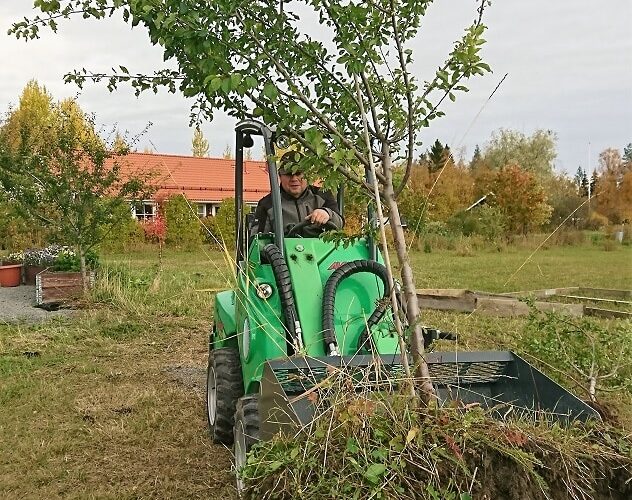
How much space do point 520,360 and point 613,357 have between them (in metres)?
2.01

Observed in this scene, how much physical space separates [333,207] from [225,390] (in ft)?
4.77

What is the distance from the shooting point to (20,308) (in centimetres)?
1088

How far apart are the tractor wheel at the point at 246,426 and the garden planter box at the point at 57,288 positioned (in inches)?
319

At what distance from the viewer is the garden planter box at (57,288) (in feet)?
36.4

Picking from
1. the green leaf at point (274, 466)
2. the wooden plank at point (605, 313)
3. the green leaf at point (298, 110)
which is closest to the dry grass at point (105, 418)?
the green leaf at point (274, 466)

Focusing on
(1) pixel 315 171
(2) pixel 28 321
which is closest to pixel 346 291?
(1) pixel 315 171

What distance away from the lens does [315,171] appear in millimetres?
2840

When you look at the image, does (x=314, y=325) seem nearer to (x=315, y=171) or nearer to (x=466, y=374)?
(x=466, y=374)

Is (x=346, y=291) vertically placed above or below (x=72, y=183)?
below

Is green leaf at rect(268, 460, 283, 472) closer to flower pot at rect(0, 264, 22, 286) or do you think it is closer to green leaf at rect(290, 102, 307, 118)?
green leaf at rect(290, 102, 307, 118)

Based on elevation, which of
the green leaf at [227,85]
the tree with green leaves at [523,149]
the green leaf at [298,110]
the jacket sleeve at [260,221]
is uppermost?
the tree with green leaves at [523,149]

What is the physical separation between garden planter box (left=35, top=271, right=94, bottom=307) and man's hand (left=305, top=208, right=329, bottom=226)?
301 inches

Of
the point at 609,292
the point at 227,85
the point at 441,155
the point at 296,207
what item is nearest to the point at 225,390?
the point at 296,207

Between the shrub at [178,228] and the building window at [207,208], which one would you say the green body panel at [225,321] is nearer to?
the shrub at [178,228]
